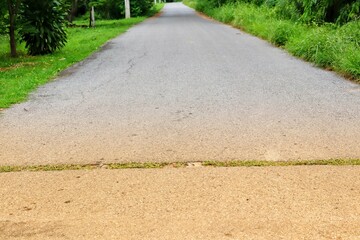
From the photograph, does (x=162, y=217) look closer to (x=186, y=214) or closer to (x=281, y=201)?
(x=186, y=214)

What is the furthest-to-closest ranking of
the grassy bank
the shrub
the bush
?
the bush < the shrub < the grassy bank

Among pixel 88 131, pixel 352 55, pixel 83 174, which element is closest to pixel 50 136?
pixel 88 131

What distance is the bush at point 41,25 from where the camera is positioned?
1319 centimetres

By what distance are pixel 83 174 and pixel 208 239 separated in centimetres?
165

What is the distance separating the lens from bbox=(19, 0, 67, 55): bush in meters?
13.2

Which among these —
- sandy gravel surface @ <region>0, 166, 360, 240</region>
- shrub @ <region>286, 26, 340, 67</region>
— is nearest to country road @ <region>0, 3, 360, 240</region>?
sandy gravel surface @ <region>0, 166, 360, 240</region>

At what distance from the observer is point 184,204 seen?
3.51 meters

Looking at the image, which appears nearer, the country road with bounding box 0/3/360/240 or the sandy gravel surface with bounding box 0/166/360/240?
the sandy gravel surface with bounding box 0/166/360/240

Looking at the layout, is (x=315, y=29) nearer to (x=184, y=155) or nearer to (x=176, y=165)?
(x=184, y=155)

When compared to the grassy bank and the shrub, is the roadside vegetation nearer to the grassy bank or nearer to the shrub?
the shrub

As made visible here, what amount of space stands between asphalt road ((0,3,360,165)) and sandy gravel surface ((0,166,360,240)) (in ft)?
1.49

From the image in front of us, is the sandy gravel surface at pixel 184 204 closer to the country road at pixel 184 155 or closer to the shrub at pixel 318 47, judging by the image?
the country road at pixel 184 155

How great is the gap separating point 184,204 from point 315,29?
10969 millimetres

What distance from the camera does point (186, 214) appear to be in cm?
334
